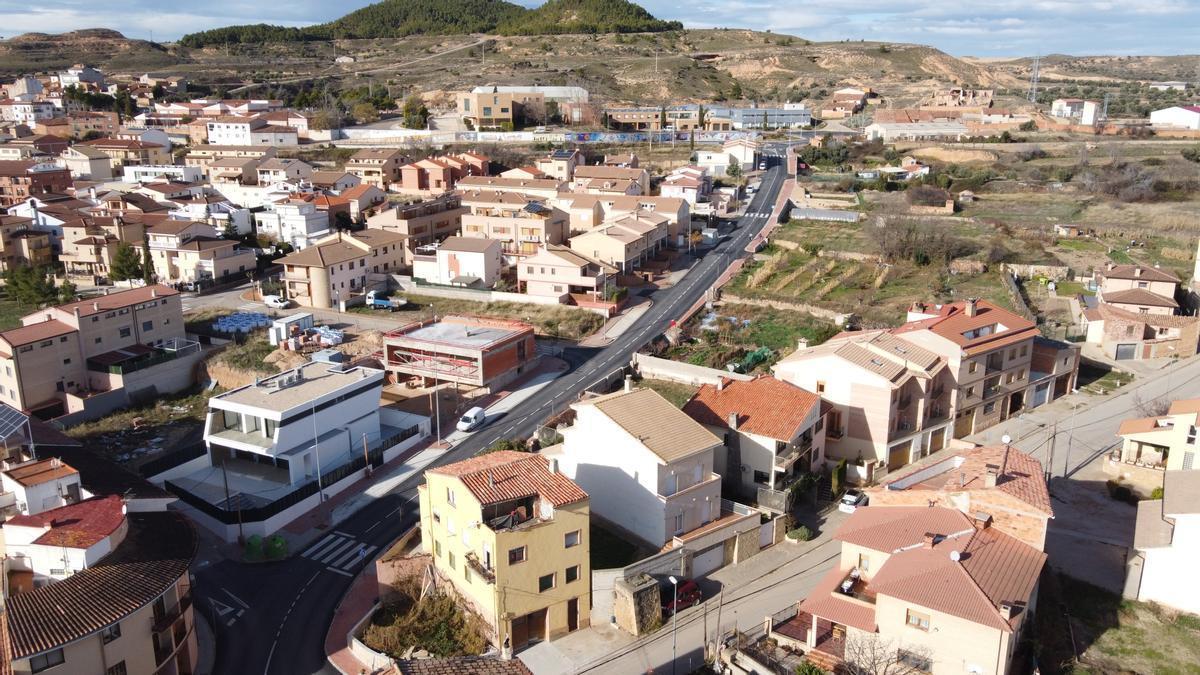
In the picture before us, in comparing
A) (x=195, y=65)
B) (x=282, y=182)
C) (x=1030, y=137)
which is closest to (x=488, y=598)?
(x=282, y=182)

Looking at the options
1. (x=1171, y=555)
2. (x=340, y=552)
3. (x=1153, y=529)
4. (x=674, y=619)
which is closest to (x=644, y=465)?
(x=674, y=619)

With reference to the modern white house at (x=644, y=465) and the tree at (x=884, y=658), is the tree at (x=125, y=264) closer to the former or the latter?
the modern white house at (x=644, y=465)

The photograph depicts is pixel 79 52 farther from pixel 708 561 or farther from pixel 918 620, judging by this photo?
pixel 918 620

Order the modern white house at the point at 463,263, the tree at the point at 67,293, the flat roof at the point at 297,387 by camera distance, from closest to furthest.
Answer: the flat roof at the point at 297,387 < the tree at the point at 67,293 < the modern white house at the point at 463,263

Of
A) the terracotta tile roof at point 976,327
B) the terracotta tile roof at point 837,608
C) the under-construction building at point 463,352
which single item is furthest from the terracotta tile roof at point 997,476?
the under-construction building at point 463,352

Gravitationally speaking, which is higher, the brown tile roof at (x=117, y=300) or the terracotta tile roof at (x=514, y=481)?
the brown tile roof at (x=117, y=300)

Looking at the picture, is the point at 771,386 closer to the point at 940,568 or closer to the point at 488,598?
the point at 940,568
